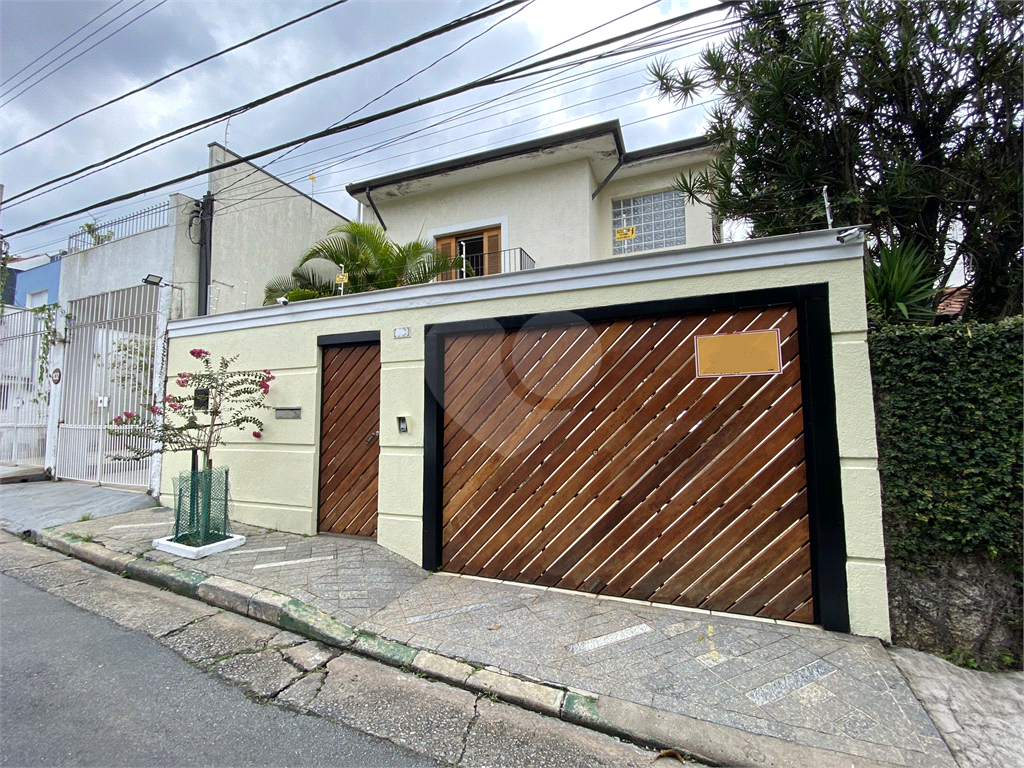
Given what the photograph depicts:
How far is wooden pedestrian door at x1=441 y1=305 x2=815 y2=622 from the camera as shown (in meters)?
3.56

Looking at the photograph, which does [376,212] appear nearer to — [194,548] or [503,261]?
[503,261]

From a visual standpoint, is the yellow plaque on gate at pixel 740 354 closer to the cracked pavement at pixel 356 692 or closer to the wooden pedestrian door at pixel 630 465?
the wooden pedestrian door at pixel 630 465

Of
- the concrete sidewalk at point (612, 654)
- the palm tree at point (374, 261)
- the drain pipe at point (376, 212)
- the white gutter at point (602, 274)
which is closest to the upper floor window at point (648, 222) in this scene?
the palm tree at point (374, 261)

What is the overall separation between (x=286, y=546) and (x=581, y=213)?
686 cm

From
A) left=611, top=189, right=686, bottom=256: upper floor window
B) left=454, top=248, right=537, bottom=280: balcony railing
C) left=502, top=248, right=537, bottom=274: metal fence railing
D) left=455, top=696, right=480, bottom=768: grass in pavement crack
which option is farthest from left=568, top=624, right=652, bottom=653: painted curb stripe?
left=611, top=189, right=686, bottom=256: upper floor window

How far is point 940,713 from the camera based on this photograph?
2.50 m

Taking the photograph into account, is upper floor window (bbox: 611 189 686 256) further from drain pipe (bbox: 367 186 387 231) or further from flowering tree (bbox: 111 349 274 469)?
flowering tree (bbox: 111 349 274 469)

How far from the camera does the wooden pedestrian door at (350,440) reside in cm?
525

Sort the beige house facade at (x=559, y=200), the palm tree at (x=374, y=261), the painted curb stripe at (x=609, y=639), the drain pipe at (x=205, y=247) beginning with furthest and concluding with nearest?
the beige house facade at (x=559, y=200) < the palm tree at (x=374, y=261) < the drain pipe at (x=205, y=247) < the painted curb stripe at (x=609, y=639)

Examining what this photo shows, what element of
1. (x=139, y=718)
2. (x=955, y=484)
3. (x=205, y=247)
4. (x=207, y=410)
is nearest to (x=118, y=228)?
(x=205, y=247)

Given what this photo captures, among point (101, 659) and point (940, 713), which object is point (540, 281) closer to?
point (940, 713)

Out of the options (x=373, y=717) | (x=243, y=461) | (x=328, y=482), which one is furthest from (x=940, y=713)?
(x=243, y=461)

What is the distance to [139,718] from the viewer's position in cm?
249

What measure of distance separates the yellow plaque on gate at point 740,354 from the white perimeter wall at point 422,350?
363 mm
